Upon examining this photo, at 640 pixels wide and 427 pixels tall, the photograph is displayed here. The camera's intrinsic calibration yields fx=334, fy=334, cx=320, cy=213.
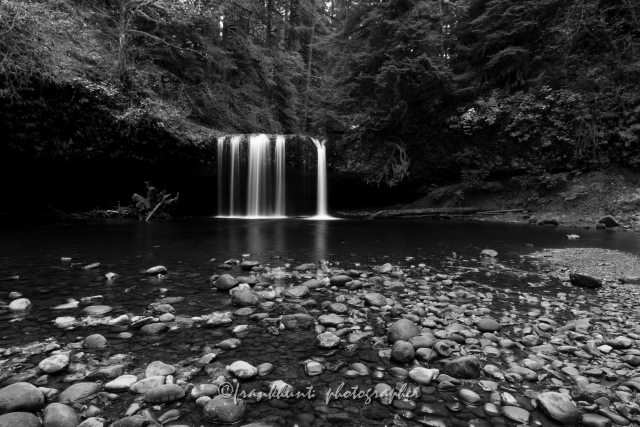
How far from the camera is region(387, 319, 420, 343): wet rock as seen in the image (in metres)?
2.68

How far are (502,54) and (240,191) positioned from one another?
42.4 ft

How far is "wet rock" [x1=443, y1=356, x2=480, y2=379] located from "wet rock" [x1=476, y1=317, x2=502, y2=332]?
718 millimetres

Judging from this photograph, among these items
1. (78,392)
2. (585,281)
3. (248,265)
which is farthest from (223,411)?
(585,281)

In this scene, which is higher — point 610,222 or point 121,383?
point 610,222

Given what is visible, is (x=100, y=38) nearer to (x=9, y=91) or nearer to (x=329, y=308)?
(x=9, y=91)

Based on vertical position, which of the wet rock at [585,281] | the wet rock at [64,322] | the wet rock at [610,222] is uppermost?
the wet rock at [610,222]

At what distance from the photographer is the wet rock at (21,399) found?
1.73 metres

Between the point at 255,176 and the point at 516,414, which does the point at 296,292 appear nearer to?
the point at 516,414

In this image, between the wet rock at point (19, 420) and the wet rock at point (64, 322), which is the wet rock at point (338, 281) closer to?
the wet rock at point (64, 322)

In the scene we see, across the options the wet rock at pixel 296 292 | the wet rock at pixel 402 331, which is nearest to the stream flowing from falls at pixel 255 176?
the wet rock at pixel 296 292

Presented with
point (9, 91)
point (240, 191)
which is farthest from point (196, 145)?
point (9, 91)

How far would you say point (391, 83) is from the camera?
14555mm

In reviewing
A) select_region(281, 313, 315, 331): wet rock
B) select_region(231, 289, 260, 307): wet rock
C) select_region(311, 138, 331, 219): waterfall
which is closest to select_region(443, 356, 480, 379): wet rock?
select_region(281, 313, 315, 331): wet rock

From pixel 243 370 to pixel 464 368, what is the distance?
4.75 feet
